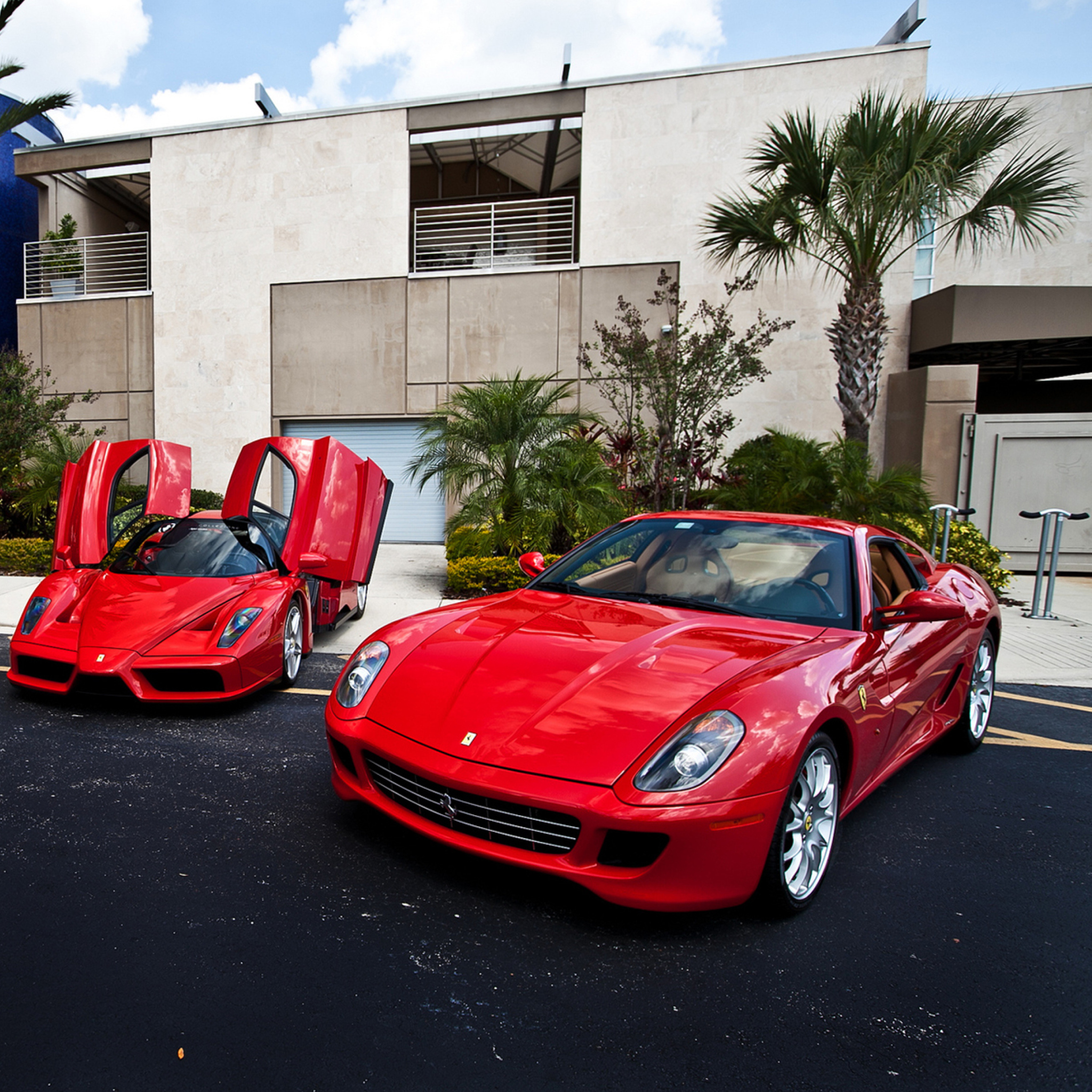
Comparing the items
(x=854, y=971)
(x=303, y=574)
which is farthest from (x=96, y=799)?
(x=854, y=971)

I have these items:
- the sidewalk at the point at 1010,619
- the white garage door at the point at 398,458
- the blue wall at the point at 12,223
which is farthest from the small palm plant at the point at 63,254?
the sidewalk at the point at 1010,619

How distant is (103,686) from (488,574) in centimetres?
507

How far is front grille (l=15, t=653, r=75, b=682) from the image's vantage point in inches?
181

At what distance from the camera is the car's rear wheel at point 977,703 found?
13.9ft

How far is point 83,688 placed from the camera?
4.54 m

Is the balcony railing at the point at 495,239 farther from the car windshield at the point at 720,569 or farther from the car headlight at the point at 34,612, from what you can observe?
the car windshield at the point at 720,569

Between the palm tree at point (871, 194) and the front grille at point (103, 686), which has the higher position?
the palm tree at point (871, 194)

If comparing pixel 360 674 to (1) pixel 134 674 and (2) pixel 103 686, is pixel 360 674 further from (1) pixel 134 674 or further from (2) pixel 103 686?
(2) pixel 103 686

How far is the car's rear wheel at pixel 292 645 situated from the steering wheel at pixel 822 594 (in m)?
3.34

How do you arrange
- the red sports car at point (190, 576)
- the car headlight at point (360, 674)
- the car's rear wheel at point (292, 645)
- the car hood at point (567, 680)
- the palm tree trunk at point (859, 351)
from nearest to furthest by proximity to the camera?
the car hood at point (567, 680), the car headlight at point (360, 674), the red sports car at point (190, 576), the car's rear wheel at point (292, 645), the palm tree trunk at point (859, 351)

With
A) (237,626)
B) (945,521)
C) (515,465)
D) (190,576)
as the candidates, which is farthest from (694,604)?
(515,465)

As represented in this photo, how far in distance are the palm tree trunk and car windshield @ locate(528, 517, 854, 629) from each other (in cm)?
745

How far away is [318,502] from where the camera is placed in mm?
5609

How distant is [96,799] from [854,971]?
10.1 ft
